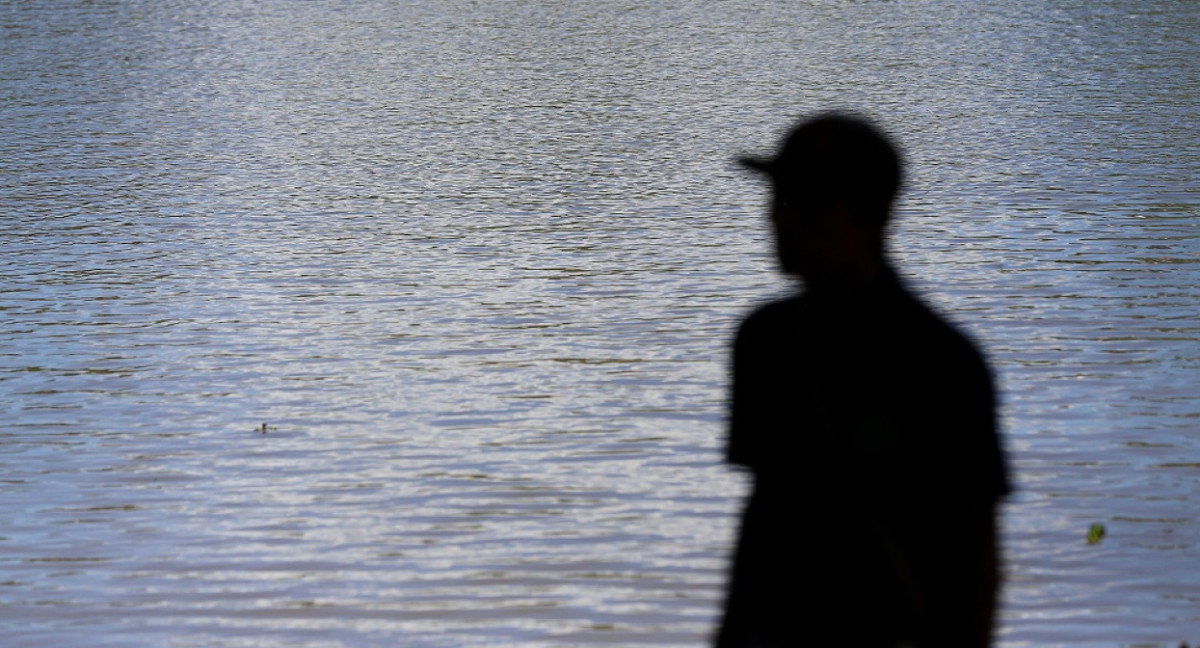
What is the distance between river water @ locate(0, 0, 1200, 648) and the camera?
8.08 m

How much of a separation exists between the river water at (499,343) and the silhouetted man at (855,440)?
3.87 meters

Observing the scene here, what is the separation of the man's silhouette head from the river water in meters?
3.98

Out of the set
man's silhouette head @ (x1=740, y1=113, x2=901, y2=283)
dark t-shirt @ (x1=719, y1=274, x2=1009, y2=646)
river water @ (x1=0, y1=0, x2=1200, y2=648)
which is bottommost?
river water @ (x1=0, y1=0, x2=1200, y2=648)

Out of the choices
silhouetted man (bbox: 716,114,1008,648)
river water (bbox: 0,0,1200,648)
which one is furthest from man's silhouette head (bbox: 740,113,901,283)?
river water (bbox: 0,0,1200,648)

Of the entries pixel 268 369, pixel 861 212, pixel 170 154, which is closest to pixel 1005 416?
pixel 268 369

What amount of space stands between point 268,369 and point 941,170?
9718 mm

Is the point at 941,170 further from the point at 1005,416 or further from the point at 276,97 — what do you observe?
the point at 276,97

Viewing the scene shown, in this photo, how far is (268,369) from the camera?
12.2 meters

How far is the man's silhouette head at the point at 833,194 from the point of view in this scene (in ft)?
11.3

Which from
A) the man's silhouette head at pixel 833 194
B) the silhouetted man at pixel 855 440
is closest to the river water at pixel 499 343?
the silhouetted man at pixel 855 440

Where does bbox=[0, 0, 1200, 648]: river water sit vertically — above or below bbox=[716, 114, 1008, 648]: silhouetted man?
below

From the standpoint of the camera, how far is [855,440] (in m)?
3.37

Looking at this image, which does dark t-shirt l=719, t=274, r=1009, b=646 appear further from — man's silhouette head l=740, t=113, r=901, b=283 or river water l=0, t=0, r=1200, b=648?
river water l=0, t=0, r=1200, b=648

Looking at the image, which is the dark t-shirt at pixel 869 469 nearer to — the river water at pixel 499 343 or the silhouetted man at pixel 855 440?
the silhouetted man at pixel 855 440
